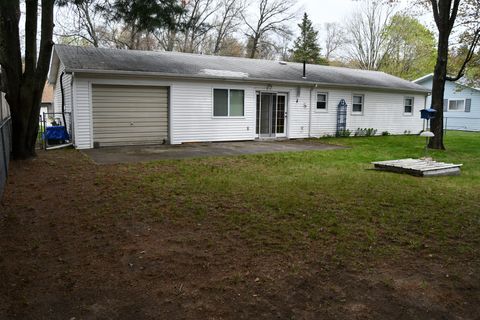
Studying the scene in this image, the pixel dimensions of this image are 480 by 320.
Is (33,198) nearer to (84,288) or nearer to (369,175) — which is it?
(84,288)

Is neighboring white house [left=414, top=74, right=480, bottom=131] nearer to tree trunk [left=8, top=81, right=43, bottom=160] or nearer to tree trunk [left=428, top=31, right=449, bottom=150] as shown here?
tree trunk [left=428, top=31, right=449, bottom=150]

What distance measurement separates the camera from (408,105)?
21672 millimetres

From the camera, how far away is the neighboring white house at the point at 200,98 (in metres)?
13.1

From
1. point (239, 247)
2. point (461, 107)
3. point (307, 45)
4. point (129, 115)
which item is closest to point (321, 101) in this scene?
point (129, 115)

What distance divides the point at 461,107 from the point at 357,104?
14251 mm

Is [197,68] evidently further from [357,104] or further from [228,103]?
[357,104]

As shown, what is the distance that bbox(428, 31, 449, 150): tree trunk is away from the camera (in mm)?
13766

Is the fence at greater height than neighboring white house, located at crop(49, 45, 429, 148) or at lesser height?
lesser

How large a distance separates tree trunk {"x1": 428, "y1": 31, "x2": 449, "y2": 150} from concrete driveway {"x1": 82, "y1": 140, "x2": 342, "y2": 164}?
3.61 m

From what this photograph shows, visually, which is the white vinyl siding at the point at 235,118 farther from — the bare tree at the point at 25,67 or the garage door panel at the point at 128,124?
the bare tree at the point at 25,67

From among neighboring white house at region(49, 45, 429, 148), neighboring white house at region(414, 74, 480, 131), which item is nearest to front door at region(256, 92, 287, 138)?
neighboring white house at region(49, 45, 429, 148)

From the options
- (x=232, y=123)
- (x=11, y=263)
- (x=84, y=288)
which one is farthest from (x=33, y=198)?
(x=232, y=123)

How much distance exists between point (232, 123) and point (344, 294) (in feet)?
42.1

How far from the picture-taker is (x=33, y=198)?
6.22 metres
